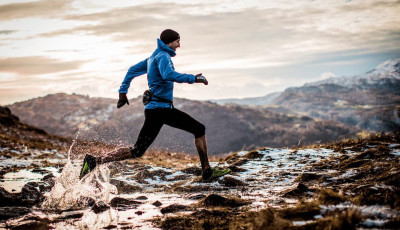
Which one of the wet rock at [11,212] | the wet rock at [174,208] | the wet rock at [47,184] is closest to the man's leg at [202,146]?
the wet rock at [174,208]

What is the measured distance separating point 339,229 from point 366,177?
329 cm

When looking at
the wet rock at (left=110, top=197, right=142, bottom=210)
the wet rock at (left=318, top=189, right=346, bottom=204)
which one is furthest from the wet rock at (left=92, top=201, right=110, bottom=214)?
the wet rock at (left=318, top=189, right=346, bottom=204)

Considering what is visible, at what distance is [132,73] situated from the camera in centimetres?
642

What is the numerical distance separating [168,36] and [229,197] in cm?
314

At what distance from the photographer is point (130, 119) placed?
189 meters

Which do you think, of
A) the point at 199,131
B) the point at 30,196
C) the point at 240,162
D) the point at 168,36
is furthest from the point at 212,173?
the point at 30,196

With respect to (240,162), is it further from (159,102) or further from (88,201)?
(88,201)

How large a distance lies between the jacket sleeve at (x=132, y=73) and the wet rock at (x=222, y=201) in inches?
118

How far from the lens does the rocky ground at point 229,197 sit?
117 inches

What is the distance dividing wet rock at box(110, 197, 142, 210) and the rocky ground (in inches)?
0.6

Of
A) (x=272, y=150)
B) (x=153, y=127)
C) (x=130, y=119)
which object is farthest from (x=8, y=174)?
(x=130, y=119)

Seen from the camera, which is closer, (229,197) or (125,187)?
(229,197)

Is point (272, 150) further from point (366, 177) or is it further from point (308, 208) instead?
point (308, 208)

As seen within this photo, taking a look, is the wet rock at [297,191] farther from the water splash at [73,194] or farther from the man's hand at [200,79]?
the water splash at [73,194]
